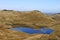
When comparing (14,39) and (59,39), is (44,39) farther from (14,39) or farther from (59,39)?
(14,39)

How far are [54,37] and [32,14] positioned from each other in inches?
2131

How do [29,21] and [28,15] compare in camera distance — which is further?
[28,15]

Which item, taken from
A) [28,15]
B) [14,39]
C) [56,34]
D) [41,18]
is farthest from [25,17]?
[56,34]

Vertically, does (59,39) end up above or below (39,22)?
above

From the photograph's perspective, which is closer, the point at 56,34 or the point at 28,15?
the point at 56,34

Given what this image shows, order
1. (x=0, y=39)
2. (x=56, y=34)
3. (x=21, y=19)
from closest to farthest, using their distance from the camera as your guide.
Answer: (x=56, y=34), (x=0, y=39), (x=21, y=19)

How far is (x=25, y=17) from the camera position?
81.4 m

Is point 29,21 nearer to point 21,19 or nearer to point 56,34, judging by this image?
point 21,19

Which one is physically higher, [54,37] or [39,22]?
[54,37]

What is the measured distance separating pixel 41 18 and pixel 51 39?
5165cm

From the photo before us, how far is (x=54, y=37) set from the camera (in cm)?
2647

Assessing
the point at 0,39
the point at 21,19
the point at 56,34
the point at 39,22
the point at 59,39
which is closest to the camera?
the point at 59,39

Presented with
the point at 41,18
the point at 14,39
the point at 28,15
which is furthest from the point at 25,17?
the point at 14,39

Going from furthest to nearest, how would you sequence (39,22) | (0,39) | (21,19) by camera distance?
1. (21,19)
2. (39,22)
3. (0,39)
